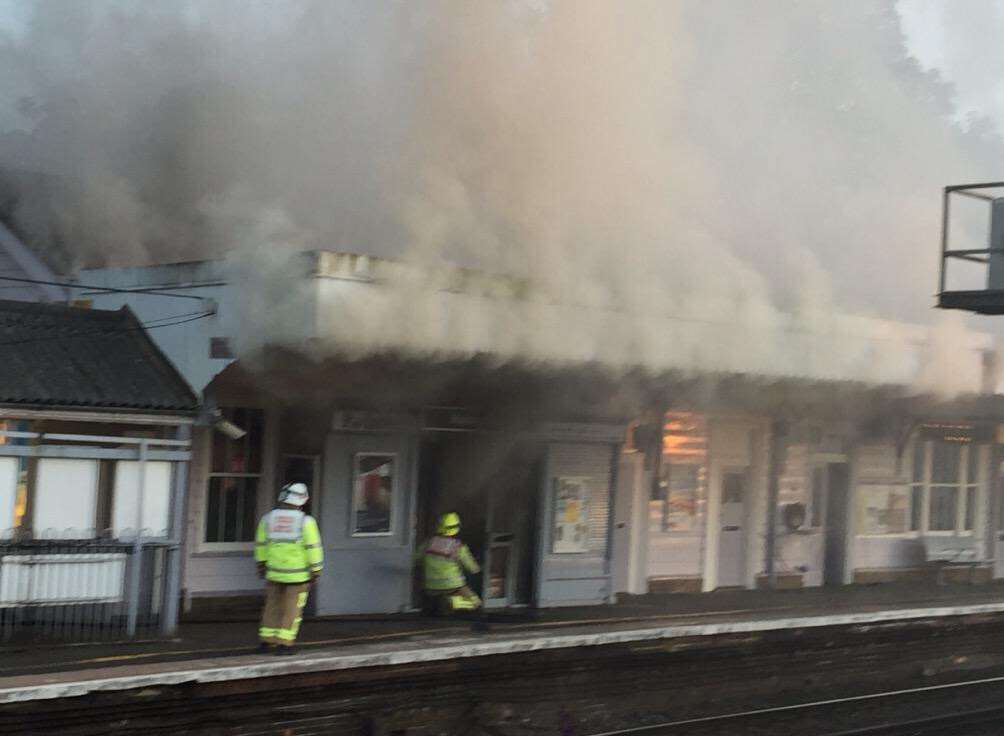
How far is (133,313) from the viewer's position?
46.7 ft

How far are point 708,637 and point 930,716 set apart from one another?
295 cm

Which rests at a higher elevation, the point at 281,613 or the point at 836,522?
the point at 836,522

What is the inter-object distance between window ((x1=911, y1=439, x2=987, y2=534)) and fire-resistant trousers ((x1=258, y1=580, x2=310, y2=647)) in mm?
14110

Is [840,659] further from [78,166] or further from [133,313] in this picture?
[78,166]

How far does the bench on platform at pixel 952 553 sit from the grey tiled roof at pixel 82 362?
47.2ft

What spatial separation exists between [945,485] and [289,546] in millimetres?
15157

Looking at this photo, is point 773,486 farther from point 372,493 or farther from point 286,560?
point 286,560

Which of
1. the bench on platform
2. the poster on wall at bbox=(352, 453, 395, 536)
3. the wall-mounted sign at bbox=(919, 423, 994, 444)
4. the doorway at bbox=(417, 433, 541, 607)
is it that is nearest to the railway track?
the doorway at bbox=(417, 433, 541, 607)

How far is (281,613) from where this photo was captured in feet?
39.1

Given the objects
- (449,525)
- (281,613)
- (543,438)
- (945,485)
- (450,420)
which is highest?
(450,420)

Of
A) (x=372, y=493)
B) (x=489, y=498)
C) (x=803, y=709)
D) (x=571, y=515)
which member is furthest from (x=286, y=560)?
(x=803, y=709)

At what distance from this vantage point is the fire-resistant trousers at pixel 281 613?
38.9 ft

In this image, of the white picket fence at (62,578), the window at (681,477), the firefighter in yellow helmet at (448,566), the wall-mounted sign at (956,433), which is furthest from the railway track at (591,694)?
the wall-mounted sign at (956,433)

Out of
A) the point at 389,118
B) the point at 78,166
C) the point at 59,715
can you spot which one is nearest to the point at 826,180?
the point at 389,118
